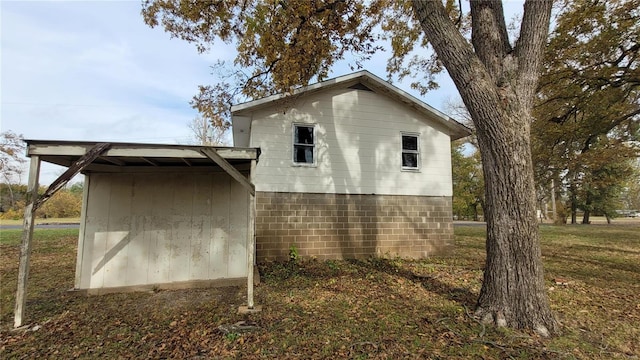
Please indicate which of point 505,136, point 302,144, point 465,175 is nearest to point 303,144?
point 302,144

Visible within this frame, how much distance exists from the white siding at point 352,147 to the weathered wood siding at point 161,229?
2137 mm

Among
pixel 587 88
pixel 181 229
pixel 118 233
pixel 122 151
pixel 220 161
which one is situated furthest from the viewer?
pixel 587 88

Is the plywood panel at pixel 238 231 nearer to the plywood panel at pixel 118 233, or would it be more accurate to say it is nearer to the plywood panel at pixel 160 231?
the plywood panel at pixel 160 231

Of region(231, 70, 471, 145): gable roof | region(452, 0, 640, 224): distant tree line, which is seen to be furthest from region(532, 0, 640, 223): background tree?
region(231, 70, 471, 145): gable roof

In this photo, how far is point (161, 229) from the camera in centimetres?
625

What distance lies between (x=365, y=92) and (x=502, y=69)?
17.7 feet

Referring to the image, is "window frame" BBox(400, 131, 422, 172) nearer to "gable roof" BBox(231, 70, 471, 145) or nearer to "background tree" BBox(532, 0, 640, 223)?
"gable roof" BBox(231, 70, 471, 145)

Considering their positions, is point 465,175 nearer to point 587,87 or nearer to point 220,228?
point 587,87

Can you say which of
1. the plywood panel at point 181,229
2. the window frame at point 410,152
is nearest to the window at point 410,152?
the window frame at point 410,152

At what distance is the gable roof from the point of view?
8.34 meters

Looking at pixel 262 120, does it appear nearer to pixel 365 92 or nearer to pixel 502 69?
pixel 365 92

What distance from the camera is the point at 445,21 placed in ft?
15.4

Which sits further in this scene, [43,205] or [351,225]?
[43,205]

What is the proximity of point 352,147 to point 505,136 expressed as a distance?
5.30 metres
